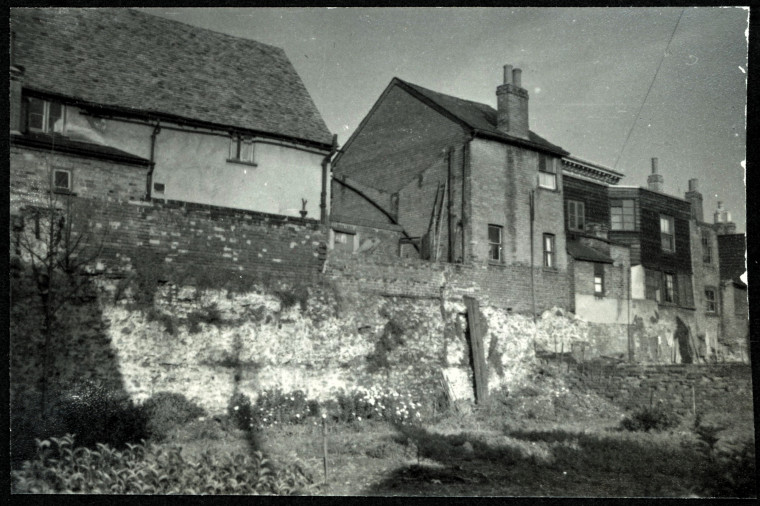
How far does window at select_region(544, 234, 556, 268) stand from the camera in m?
23.1

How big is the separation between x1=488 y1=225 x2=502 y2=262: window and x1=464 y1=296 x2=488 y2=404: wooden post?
2.44 m

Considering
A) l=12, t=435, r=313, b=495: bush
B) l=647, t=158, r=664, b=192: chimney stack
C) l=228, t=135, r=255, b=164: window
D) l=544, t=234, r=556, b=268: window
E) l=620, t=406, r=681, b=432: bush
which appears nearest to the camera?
l=12, t=435, r=313, b=495: bush

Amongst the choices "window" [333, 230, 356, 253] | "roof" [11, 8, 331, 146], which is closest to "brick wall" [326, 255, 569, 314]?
"window" [333, 230, 356, 253]

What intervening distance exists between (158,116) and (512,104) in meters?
12.0

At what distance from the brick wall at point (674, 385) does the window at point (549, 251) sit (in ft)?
15.0

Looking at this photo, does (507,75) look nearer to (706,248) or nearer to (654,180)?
(654,180)

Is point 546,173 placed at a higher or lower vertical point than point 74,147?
higher

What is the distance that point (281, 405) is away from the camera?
1516cm

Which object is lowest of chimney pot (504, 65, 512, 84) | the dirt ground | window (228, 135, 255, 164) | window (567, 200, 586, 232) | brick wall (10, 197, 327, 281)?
the dirt ground

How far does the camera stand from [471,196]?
21641 millimetres

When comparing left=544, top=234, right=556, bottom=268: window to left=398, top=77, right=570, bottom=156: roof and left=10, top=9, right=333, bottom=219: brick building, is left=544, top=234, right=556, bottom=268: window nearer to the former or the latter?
left=398, top=77, right=570, bottom=156: roof

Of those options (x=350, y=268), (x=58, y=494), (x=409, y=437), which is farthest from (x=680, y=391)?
(x=58, y=494)

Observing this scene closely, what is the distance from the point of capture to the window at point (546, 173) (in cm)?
2355

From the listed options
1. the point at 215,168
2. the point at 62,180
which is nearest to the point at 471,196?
the point at 215,168
